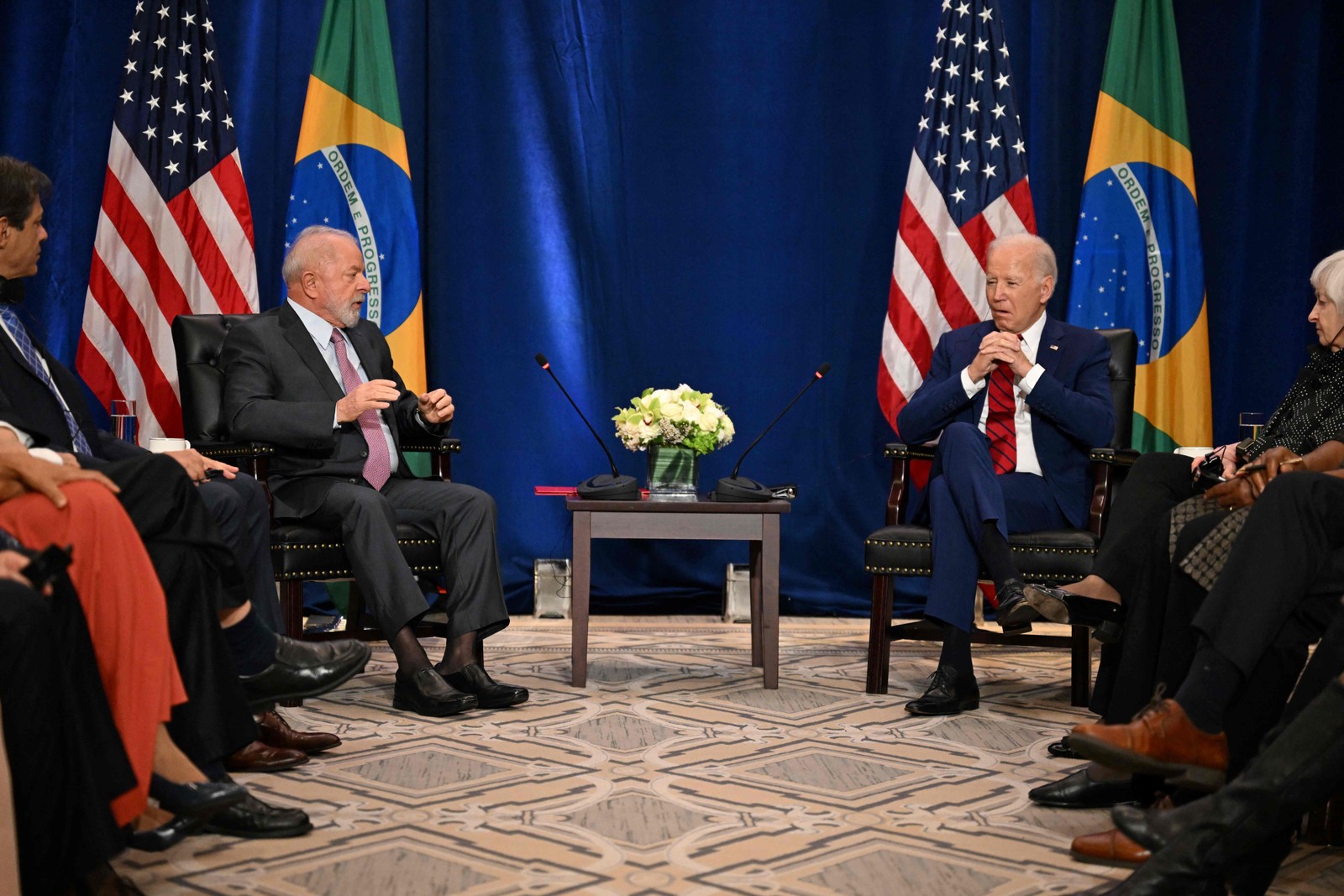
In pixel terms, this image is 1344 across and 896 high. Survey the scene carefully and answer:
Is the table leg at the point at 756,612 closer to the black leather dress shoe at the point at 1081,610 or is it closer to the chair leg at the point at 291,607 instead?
the black leather dress shoe at the point at 1081,610

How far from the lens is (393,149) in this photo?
15.5 feet

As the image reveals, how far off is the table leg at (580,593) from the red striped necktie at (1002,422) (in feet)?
3.84

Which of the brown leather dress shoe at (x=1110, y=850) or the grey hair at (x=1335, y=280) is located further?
the grey hair at (x=1335, y=280)

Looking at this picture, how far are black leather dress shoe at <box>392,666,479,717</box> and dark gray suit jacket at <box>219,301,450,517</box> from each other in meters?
0.52

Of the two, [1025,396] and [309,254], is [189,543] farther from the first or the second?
[1025,396]

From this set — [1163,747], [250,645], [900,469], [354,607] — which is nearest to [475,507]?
[354,607]

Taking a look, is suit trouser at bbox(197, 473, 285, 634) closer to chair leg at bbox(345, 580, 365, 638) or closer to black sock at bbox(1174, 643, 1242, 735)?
chair leg at bbox(345, 580, 365, 638)

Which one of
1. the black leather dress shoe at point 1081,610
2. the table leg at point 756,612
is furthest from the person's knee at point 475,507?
the black leather dress shoe at point 1081,610

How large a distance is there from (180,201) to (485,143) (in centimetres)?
116

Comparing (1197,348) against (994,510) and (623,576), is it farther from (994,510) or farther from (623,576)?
(623,576)

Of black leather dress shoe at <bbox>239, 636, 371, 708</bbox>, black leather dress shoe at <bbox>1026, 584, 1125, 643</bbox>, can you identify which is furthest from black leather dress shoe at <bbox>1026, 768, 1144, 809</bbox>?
black leather dress shoe at <bbox>239, 636, 371, 708</bbox>

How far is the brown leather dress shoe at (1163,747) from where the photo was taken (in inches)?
80.8

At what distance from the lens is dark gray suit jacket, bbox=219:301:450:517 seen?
3.38 metres

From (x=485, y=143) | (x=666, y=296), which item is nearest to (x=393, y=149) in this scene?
(x=485, y=143)
